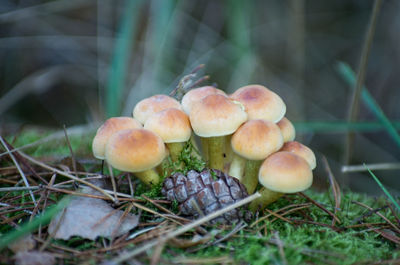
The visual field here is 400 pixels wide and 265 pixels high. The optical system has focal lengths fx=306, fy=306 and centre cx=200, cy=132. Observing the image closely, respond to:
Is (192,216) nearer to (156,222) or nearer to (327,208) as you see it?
(156,222)

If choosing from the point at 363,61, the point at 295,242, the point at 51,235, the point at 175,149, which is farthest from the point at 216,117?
the point at 363,61

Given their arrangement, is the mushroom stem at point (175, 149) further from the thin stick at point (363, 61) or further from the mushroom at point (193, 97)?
the thin stick at point (363, 61)

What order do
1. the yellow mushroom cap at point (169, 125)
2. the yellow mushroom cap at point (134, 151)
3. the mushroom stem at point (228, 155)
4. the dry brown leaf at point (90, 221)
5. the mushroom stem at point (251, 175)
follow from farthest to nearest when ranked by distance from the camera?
the mushroom stem at point (228, 155), the mushroom stem at point (251, 175), the yellow mushroom cap at point (169, 125), the yellow mushroom cap at point (134, 151), the dry brown leaf at point (90, 221)

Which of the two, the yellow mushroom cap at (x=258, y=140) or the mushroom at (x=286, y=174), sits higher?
the yellow mushroom cap at (x=258, y=140)

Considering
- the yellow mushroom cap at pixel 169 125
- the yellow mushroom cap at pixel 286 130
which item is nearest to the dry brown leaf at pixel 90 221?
the yellow mushroom cap at pixel 169 125

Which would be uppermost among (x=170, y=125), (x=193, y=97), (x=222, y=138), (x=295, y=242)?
(x=193, y=97)

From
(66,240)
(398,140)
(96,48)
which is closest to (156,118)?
(66,240)

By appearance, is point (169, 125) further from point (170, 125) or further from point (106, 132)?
point (106, 132)
